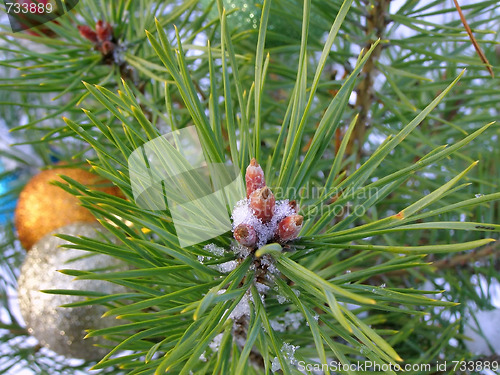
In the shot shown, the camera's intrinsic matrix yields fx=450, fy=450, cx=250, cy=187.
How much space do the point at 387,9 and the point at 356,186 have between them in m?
0.25

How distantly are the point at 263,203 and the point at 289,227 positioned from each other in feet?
0.07

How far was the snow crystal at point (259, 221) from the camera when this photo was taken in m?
0.28

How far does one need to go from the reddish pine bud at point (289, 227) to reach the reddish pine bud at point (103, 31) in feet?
0.96

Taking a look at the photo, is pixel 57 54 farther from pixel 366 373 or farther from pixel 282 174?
pixel 366 373

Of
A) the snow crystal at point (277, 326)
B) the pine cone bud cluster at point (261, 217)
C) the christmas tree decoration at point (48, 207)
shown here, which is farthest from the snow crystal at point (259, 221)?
the christmas tree decoration at point (48, 207)

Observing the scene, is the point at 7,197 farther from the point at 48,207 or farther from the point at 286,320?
the point at 286,320

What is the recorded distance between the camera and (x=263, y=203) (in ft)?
0.89

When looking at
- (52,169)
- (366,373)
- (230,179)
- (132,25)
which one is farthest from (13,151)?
(366,373)

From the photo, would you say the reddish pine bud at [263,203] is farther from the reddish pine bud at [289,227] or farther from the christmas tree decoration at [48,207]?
the christmas tree decoration at [48,207]

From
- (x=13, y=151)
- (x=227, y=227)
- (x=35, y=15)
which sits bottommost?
(x=227, y=227)

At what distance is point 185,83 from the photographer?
28cm

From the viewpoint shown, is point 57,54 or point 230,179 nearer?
point 230,179

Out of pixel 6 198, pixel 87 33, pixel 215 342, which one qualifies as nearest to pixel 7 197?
pixel 6 198

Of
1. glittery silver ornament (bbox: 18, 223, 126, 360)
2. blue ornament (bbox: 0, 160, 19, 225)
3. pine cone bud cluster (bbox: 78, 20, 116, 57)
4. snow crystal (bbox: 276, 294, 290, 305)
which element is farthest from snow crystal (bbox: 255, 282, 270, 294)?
blue ornament (bbox: 0, 160, 19, 225)
